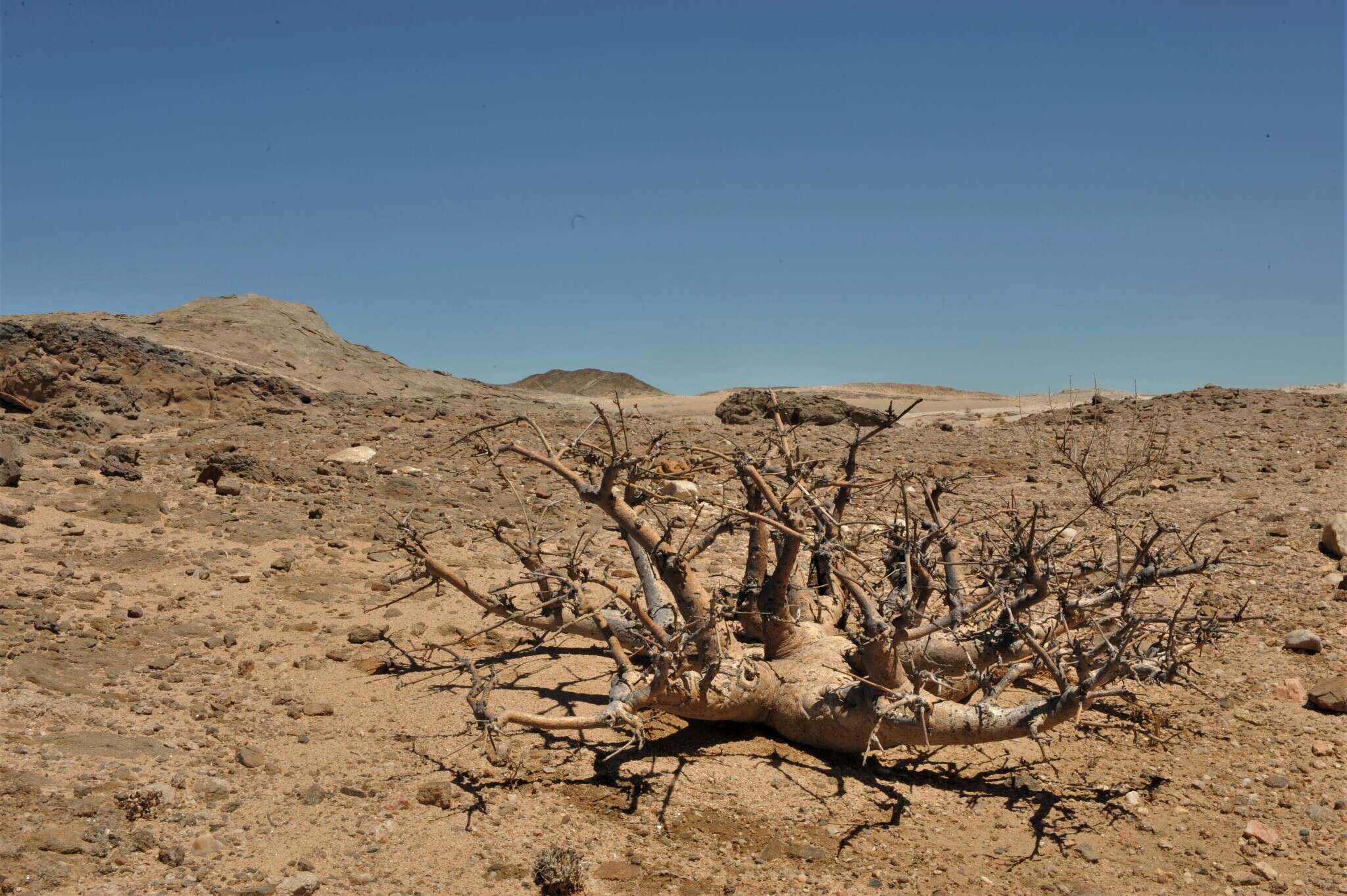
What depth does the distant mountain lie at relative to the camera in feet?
140

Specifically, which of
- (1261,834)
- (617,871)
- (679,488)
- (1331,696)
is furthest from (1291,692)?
(679,488)

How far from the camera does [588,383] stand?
149 feet

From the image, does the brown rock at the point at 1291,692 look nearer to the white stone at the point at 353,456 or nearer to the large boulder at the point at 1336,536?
the large boulder at the point at 1336,536

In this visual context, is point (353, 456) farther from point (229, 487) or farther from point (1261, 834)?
point (1261, 834)

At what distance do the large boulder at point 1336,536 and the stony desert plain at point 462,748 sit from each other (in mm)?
108

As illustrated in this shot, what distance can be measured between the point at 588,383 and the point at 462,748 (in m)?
41.2

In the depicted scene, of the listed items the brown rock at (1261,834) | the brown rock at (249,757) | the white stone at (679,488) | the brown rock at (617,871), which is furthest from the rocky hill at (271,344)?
the brown rock at (1261,834)

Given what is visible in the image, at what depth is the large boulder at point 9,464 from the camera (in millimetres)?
7473

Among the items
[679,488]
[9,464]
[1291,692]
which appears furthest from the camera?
[679,488]

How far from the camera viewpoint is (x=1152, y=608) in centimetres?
619

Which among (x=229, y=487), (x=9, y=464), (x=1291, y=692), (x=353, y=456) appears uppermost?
(x=353, y=456)

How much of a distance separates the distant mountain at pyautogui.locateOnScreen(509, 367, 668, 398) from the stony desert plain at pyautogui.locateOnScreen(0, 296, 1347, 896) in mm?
33310

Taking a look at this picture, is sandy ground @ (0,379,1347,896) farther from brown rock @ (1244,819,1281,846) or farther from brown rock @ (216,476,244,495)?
brown rock @ (216,476,244,495)

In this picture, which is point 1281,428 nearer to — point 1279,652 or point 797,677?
point 1279,652
